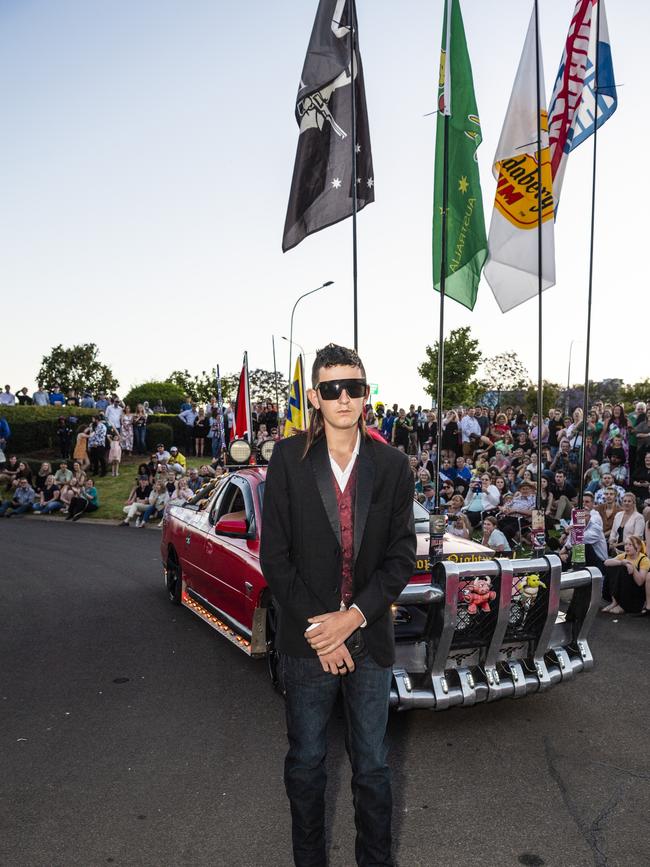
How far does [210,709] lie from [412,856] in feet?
7.51

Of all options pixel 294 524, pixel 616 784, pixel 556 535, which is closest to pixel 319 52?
pixel 294 524

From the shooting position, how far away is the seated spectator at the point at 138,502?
18.0 metres

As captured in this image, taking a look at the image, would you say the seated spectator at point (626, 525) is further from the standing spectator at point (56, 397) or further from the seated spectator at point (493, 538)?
the standing spectator at point (56, 397)

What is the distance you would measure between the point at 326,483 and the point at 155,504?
1605cm

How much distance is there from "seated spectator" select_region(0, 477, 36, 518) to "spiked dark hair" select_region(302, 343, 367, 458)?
762 inches

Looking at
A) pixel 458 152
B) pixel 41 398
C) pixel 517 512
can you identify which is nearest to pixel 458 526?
pixel 517 512

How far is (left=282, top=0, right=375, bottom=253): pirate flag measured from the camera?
696 centimetres

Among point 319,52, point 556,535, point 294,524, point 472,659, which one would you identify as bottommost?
point 556,535

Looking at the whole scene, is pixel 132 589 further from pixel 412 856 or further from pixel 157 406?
pixel 157 406

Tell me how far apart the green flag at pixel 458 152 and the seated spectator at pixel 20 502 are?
54.5 ft

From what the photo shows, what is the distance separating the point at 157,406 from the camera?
39000 millimetres

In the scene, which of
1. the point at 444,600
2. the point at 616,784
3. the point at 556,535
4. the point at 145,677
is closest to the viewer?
the point at 616,784

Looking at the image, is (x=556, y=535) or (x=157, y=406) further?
(x=157, y=406)

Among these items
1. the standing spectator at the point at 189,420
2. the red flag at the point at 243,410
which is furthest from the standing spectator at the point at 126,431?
the red flag at the point at 243,410
